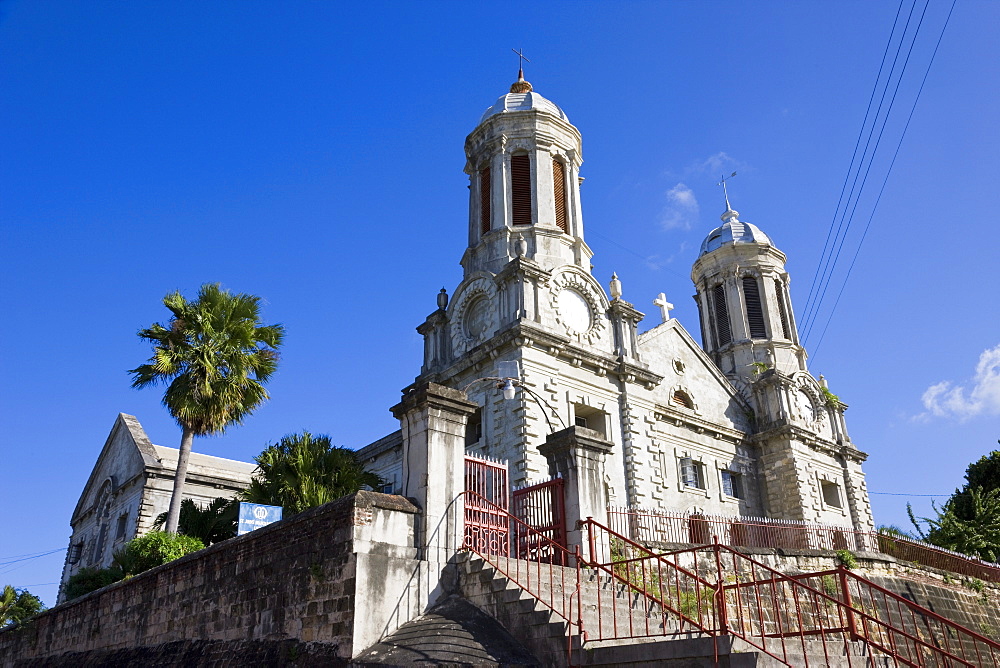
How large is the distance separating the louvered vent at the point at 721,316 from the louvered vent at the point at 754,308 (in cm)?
99

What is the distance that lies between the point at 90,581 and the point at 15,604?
9909 millimetres

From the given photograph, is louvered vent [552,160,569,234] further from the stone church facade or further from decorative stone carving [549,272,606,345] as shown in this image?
the stone church facade

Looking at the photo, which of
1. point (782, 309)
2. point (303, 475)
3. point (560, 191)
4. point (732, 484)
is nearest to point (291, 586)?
point (303, 475)

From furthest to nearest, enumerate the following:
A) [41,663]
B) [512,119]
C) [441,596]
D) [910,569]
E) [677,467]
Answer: [512,119], [677,467], [910,569], [41,663], [441,596]

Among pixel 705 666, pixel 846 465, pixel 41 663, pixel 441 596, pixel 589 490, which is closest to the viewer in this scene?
pixel 705 666

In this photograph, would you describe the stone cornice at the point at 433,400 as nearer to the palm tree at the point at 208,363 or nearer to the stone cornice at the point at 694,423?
the palm tree at the point at 208,363

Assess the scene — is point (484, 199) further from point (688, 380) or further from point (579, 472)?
point (579, 472)

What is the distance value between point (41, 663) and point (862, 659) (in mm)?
18326

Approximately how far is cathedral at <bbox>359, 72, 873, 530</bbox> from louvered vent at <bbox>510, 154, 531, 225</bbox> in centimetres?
5

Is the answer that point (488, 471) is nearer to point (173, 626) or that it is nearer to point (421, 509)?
point (421, 509)

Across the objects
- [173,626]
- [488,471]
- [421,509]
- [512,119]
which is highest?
[512,119]

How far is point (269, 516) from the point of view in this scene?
16.2 m

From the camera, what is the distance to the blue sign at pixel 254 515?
15511 millimetres

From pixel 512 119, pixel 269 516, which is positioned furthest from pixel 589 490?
pixel 512 119
